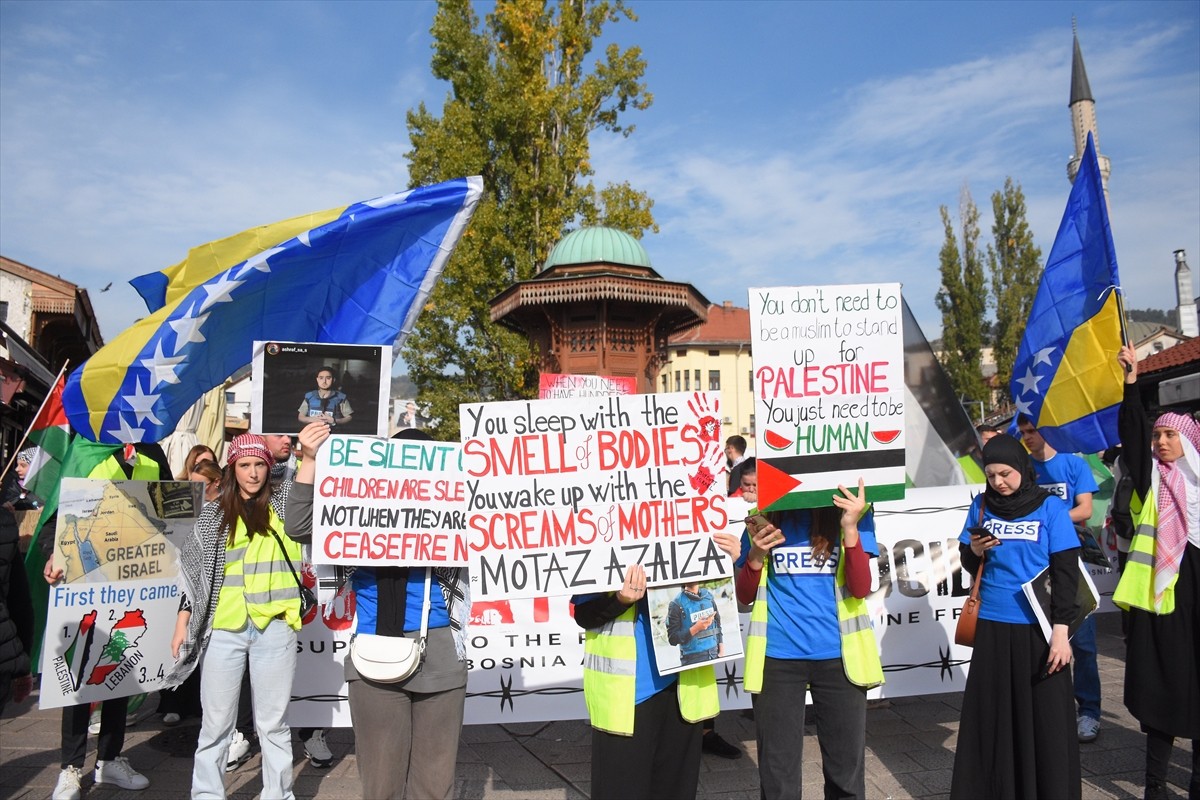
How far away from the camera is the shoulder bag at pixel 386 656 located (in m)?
3.48

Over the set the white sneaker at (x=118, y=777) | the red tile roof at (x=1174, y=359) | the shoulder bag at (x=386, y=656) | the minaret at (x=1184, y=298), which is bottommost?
the white sneaker at (x=118, y=777)

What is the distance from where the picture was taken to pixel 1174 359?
1488 cm

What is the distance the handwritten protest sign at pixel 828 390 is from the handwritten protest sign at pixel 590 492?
43 cm

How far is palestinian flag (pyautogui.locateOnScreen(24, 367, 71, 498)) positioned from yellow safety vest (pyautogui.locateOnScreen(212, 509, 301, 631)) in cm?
238

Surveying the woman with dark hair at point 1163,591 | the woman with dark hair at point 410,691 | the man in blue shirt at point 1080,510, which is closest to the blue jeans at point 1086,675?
the man in blue shirt at point 1080,510

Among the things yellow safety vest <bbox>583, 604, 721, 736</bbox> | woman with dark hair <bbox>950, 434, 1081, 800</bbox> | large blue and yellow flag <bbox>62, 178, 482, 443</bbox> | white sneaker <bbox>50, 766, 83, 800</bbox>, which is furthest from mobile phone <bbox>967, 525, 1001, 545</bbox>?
white sneaker <bbox>50, 766, 83, 800</bbox>

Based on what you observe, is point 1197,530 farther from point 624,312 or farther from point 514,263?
point 514,263

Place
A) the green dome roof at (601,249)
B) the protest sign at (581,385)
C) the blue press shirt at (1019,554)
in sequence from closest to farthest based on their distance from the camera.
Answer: the blue press shirt at (1019,554) → the protest sign at (581,385) → the green dome roof at (601,249)

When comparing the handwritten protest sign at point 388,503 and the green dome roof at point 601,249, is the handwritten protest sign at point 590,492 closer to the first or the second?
the handwritten protest sign at point 388,503

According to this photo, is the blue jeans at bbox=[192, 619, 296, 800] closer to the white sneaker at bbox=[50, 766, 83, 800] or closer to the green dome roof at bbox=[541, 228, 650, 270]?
the white sneaker at bbox=[50, 766, 83, 800]

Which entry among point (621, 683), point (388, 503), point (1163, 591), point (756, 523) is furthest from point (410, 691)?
point (1163, 591)

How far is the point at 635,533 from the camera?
3494 millimetres

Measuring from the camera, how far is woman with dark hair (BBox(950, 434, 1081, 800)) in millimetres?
3902

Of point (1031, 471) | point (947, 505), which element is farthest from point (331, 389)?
point (947, 505)
